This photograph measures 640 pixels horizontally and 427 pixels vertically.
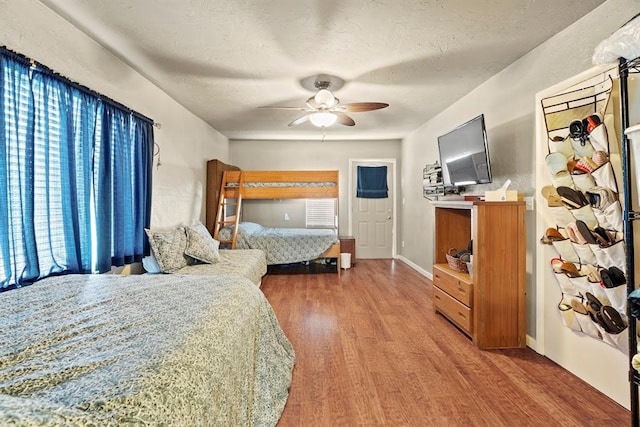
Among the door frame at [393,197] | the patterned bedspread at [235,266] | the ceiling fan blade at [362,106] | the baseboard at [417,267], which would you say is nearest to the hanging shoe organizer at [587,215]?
the ceiling fan blade at [362,106]

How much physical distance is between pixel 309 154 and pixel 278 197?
64.8 inches

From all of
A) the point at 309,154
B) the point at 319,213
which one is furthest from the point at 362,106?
the point at 319,213

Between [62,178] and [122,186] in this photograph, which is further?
[122,186]

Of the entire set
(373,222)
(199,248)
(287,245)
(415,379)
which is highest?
(373,222)

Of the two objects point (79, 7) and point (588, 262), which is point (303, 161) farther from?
point (588, 262)

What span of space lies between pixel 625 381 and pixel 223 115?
4.70 metres

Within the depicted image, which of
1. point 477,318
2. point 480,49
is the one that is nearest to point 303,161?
point 480,49

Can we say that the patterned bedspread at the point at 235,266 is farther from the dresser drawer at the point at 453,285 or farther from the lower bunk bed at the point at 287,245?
the dresser drawer at the point at 453,285

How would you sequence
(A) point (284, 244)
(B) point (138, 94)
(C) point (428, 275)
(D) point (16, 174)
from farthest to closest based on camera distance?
1. (A) point (284, 244)
2. (C) point (428, 275)
3. (B) point (138, 94)
4. (D) point (16, 174)

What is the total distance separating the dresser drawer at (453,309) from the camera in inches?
98.0

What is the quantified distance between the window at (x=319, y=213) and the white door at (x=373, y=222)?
48cm

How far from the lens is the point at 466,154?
2967 millimetres

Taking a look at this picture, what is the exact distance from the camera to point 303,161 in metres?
6.17

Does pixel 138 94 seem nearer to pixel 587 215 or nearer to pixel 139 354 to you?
pixel 139 354
